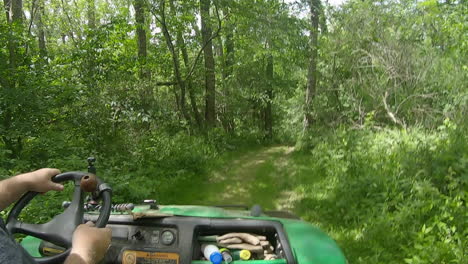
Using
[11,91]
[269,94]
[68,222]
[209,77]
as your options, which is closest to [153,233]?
[68,222]

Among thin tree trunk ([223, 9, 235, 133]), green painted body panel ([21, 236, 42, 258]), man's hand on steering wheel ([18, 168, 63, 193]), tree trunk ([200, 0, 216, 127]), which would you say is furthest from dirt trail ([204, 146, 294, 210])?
man's hand on steering wheel ([18, 168, 63, 193])

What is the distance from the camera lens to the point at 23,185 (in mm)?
2121

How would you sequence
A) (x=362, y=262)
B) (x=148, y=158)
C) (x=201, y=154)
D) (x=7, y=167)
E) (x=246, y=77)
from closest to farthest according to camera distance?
1. (x=362, y=262)
2. (x=7, y=167)
3. (x=148, y=158)
4. (x=201, y=154)
5. (x=246, y=77)

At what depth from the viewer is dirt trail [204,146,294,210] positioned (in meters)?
7.04

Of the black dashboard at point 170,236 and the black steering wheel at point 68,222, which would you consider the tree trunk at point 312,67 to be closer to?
the black dashboard at point 170,236

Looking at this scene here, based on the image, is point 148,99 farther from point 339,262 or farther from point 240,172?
point 339,262

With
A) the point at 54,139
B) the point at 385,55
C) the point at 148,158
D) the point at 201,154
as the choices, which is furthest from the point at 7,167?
the point at 385,55

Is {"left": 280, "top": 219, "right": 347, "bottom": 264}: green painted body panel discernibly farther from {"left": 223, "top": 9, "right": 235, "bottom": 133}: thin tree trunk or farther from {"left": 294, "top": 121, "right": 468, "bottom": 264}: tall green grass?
{"left": 223, "top": 9, "right": 235, "bottom": 133}: thin tree trunk

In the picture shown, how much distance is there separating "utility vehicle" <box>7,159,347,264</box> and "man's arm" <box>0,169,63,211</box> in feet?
0.19

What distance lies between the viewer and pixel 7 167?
5.73 meters

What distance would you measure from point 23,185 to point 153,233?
32.6 inches

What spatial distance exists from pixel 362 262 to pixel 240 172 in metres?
5.16

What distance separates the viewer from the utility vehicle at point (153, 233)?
200 cm

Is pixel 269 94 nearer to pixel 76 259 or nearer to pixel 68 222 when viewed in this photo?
pixel 68 222
